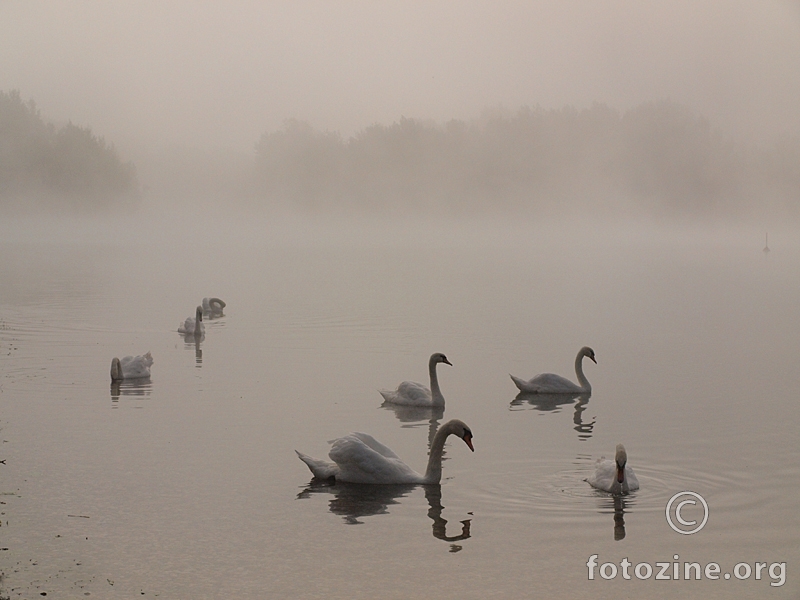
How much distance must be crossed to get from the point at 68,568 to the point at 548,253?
209 ft

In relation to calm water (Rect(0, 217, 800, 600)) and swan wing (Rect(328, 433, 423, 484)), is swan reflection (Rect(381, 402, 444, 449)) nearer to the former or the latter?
calm water (Rect(0, 217, 800, 600))

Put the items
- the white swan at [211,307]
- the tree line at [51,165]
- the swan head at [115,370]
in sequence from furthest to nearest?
1. the tree line at [51,165]
2. the white swan at [211,307]
3. the swan head at [115,370]

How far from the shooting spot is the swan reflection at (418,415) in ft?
52.4

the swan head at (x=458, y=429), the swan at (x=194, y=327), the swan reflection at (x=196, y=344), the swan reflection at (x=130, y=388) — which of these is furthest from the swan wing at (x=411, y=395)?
the swan at (x=194, y=327)

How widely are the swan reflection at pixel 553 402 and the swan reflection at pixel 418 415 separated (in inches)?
50.7

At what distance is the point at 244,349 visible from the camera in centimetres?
2319

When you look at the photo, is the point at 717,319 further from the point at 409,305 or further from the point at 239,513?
the point at 239,513

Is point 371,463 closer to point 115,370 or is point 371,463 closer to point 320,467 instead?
point 320,467

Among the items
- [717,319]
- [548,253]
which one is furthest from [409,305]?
[548,253]

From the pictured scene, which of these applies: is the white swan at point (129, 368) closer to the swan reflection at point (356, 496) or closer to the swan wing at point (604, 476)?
the swan reflection at point (356, 496)

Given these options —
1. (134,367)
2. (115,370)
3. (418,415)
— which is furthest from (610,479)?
(134,367)

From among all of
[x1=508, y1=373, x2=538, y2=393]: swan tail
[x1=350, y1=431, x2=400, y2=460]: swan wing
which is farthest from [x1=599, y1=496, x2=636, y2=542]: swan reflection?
[x1=508, y1=373, x2=538, y2=393]: swan tail

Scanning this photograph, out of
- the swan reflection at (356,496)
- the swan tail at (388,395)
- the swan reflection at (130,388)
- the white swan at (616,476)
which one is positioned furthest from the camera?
the swan reflection at (130,388)

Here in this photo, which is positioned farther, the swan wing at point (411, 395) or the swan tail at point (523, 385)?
the swan tail at point (523, 385)
